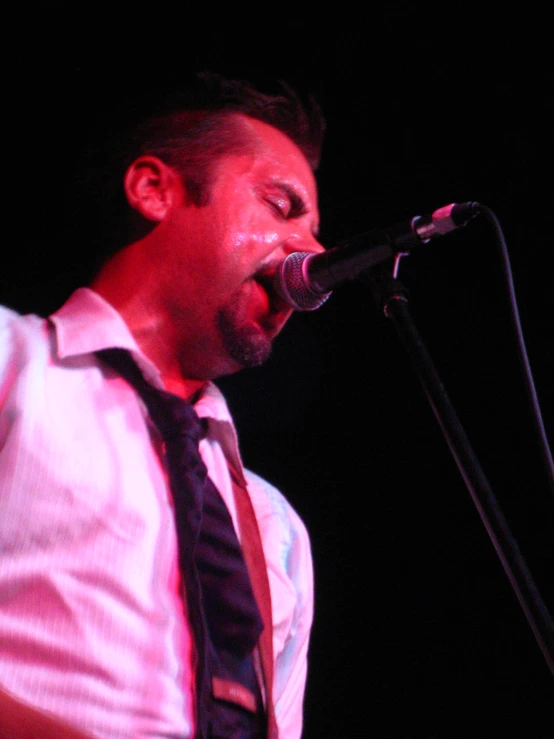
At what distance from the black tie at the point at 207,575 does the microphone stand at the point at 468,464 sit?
487 mm

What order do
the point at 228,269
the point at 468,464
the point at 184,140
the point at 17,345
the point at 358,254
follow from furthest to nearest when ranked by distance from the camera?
1. the point at 184,140
2. the point at 228,269
3. the point at 17,345
4. the point at 358,254
5. the point at 468,464

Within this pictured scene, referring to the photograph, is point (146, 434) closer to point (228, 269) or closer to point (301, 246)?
point (228, 269)

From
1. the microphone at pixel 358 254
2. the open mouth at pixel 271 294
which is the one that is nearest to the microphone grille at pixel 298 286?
the microphone at pixel 358 254

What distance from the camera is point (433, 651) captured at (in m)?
1.98

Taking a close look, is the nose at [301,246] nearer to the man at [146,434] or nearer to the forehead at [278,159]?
the man at [146,434]

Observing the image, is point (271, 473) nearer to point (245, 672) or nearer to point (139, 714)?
point (245, 672)

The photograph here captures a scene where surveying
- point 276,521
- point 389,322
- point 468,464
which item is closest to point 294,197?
point 389,322

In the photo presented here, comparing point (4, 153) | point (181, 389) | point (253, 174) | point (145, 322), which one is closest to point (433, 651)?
point (181, 389)

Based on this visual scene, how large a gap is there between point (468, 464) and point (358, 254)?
398 millimetres

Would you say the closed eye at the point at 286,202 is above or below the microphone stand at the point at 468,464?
above

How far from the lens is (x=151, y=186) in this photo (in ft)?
5.46

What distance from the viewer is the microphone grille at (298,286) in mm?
1270

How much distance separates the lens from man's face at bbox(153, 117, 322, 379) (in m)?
→ 1.51

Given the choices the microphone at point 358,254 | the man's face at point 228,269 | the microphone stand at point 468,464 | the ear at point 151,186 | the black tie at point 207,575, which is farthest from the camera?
the ear at point 151,186
